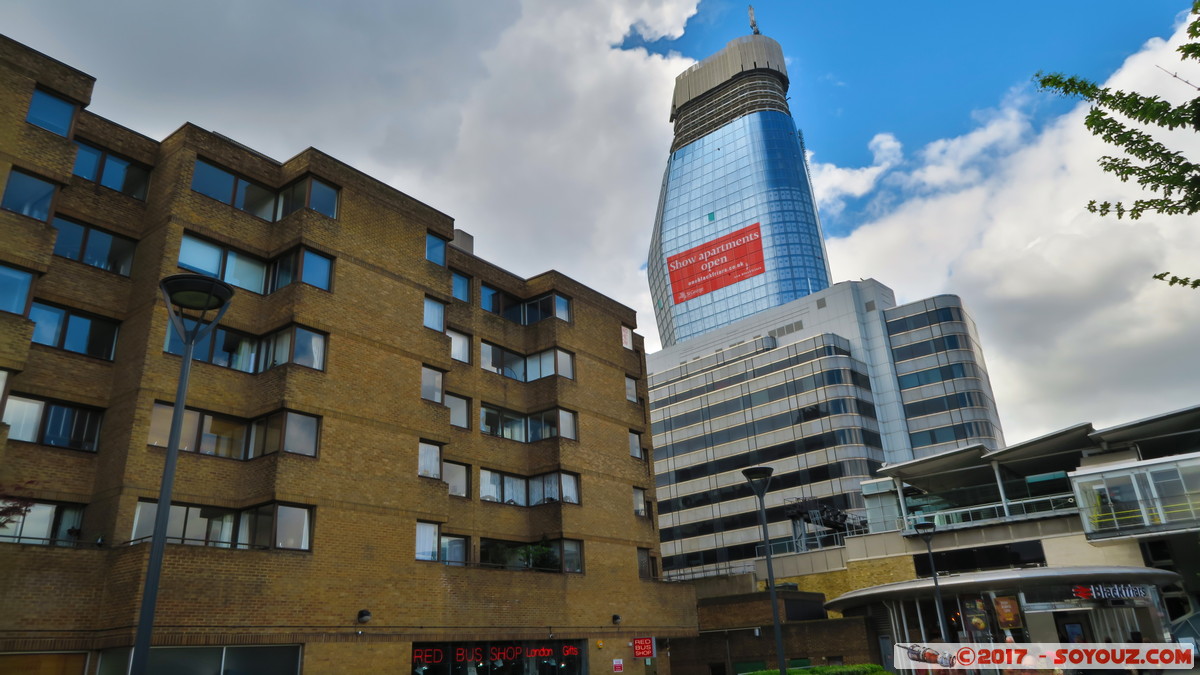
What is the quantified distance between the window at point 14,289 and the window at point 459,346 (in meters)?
15.2

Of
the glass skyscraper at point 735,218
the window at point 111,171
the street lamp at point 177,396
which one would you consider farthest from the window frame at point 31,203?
the glass skyscraper at point 735,218

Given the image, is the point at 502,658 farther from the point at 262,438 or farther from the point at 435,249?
the point at 435,249

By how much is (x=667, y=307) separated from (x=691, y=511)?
91.4 m

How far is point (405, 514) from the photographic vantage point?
26.6 meters

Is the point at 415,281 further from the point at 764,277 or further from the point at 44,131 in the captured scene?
the point at 764,277

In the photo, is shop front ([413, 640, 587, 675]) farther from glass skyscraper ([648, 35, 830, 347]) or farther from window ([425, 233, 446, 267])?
glass skyscraper ([648, 35, 830, 347])

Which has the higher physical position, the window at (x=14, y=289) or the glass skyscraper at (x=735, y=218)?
the glass skyscraper at (x=735, y=218)

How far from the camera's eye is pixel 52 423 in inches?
880

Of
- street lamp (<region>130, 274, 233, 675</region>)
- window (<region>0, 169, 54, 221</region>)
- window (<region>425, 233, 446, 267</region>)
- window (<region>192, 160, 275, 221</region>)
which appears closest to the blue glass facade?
window (<region>425, 233, 446, 267</region>)

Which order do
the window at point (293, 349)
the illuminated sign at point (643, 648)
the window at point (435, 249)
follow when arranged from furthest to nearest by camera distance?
the illuminated sign at point (643, 648) → the window at point (435, 249) → the window at point (293, 349)

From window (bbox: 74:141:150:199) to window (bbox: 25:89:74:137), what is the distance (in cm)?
74

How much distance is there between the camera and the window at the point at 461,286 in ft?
115

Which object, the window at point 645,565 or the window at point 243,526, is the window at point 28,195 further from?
the window at point 645,565

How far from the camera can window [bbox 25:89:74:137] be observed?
23.2m
